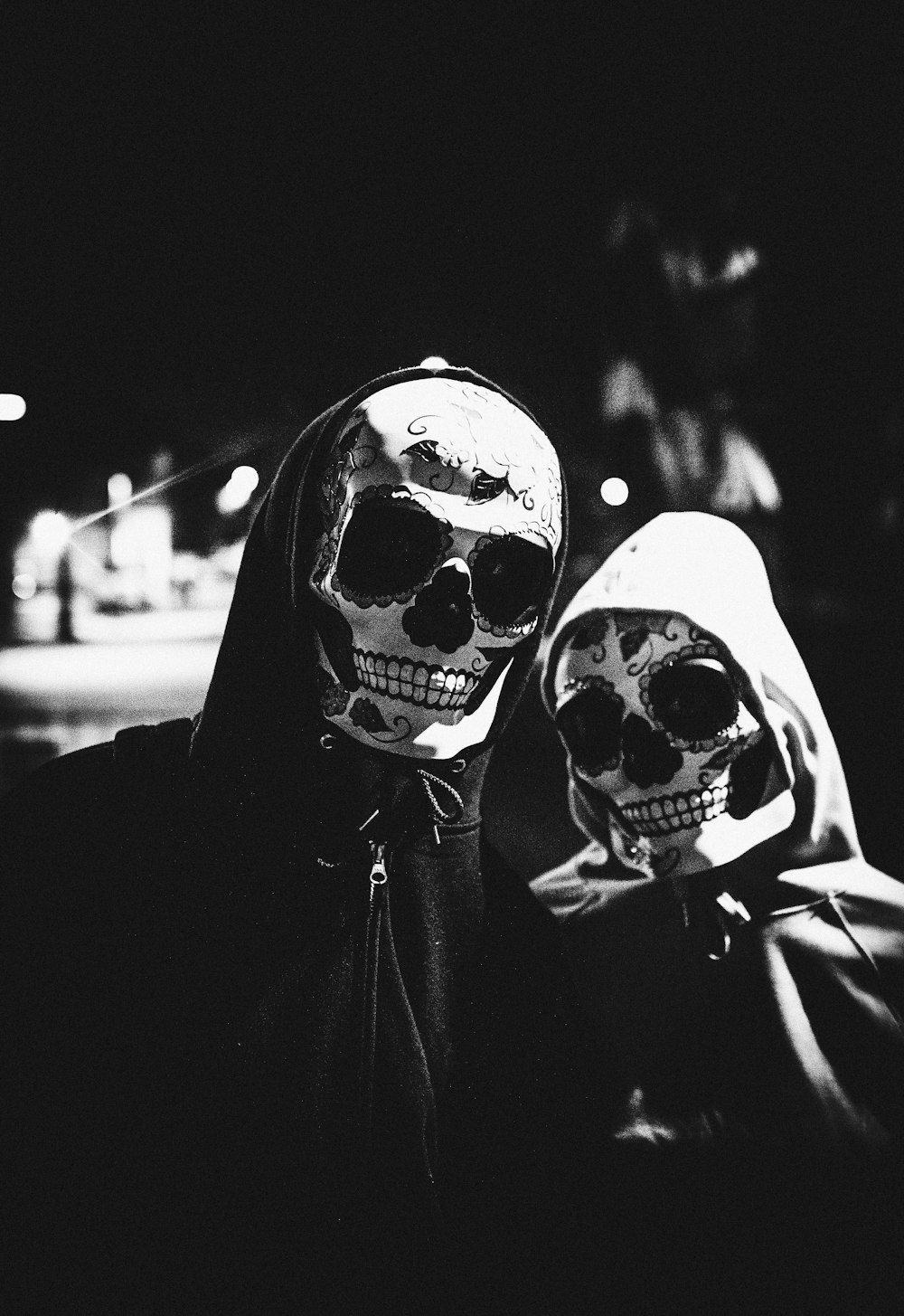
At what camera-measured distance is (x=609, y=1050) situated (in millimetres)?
1063

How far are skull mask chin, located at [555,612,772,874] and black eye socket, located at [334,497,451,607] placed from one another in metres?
0.32

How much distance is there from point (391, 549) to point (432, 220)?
43cm

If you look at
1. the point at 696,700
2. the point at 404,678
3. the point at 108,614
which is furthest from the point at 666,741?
the point at 108,614

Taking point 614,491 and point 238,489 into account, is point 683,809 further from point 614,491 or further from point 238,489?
point 238,489

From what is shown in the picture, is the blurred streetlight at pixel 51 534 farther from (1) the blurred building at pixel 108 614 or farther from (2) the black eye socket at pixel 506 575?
(2) the black eye socket at pixel 506 575

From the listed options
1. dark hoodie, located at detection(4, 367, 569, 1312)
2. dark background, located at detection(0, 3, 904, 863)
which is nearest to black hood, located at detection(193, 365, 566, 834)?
dark hoodie, located at detection(4, 367, 569, 1312)

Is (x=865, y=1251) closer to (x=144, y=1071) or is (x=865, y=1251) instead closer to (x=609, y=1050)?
(x=609, y=1050)

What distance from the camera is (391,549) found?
2.74 ft

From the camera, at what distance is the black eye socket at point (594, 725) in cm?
106

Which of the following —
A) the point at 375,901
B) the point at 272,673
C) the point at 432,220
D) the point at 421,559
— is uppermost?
the point at 432,220

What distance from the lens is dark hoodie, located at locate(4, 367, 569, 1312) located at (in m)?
0.79

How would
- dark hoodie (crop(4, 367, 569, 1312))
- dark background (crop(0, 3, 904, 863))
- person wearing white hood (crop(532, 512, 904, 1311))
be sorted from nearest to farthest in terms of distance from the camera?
1. dark hoodie (crop(4, 367, 569, 1312))
2. dark background (crop(0, 3, 904, 863))
3. person wearing white hood (crop(532, 512, 904, 1311))

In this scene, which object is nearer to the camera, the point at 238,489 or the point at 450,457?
the point at 450,457

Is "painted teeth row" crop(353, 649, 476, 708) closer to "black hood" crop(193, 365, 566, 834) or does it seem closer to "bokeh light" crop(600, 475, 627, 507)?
"black hood" crop(193, 365, 566, 834)
